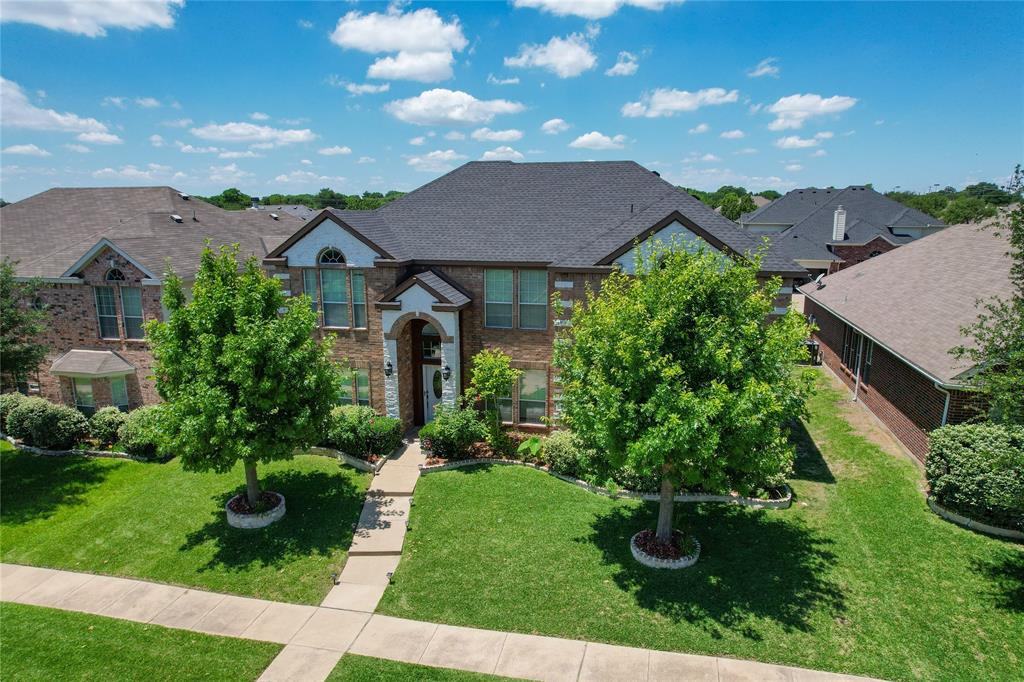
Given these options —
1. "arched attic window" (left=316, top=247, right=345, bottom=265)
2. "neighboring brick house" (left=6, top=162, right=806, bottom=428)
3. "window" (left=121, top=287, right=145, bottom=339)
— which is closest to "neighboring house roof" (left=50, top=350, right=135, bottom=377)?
"neighboring brick house" (left=6, top=162, right=806, bottom=428)

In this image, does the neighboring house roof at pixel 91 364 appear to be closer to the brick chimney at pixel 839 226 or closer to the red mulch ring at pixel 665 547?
the red mulch ring at pixel 665 547

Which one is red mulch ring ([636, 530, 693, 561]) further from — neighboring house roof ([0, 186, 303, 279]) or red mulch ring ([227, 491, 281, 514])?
neighboring house roof ([0, 186, 303, 279])

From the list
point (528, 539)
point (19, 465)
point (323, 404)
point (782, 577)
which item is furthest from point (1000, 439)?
point (19, 465)

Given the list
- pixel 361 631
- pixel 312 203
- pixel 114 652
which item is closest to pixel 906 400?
pixel 361 631

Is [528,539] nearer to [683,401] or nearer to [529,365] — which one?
[683,401]

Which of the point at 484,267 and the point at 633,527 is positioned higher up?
the point at 484,267

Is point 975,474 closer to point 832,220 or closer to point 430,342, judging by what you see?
point 430,342
